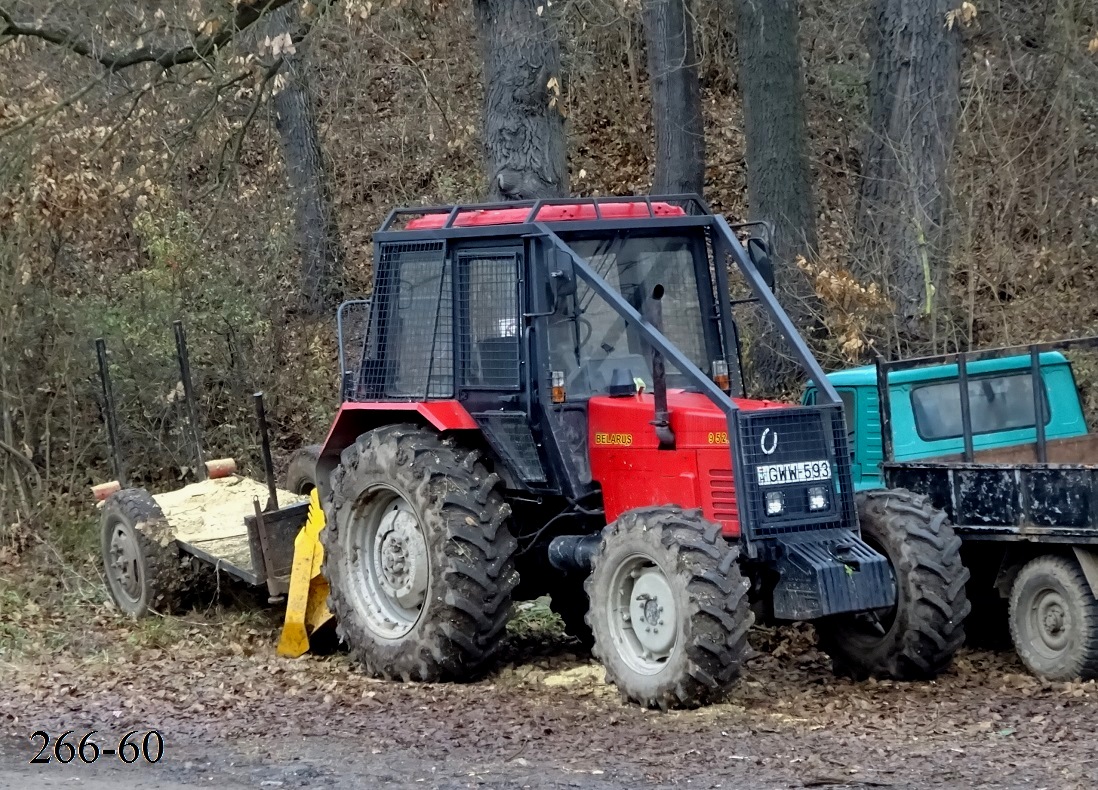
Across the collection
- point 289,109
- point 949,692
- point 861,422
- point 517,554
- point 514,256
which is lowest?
point 949,692

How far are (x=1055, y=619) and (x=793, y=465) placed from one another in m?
1.82

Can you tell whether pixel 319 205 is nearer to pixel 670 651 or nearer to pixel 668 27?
pixel 668 27

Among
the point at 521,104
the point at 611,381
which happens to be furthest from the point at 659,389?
the point at 521,104

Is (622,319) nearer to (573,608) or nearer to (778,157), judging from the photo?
(573,608)

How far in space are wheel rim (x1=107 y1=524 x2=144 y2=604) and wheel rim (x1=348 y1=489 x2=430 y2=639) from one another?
2110mm

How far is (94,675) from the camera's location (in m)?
9.19

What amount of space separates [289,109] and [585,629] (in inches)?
430

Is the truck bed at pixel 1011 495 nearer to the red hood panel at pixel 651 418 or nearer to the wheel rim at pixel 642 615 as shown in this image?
the red hood panel at pixel 651 418

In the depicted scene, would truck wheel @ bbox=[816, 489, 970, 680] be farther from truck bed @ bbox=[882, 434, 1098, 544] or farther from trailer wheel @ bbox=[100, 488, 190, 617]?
trailer wheel @ bbox=[100, 488, 190, 617]

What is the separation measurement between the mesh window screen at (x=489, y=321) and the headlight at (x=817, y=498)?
1.77 meters

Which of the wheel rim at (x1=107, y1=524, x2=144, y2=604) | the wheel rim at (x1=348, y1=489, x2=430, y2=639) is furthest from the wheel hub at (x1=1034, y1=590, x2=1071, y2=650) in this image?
the wheel rim at (x1=107, y1=524, x2=144, y2=604)

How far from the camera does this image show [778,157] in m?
15.4

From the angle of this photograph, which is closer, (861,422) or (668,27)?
(861,422)

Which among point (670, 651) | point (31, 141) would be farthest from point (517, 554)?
point (31, 141)
